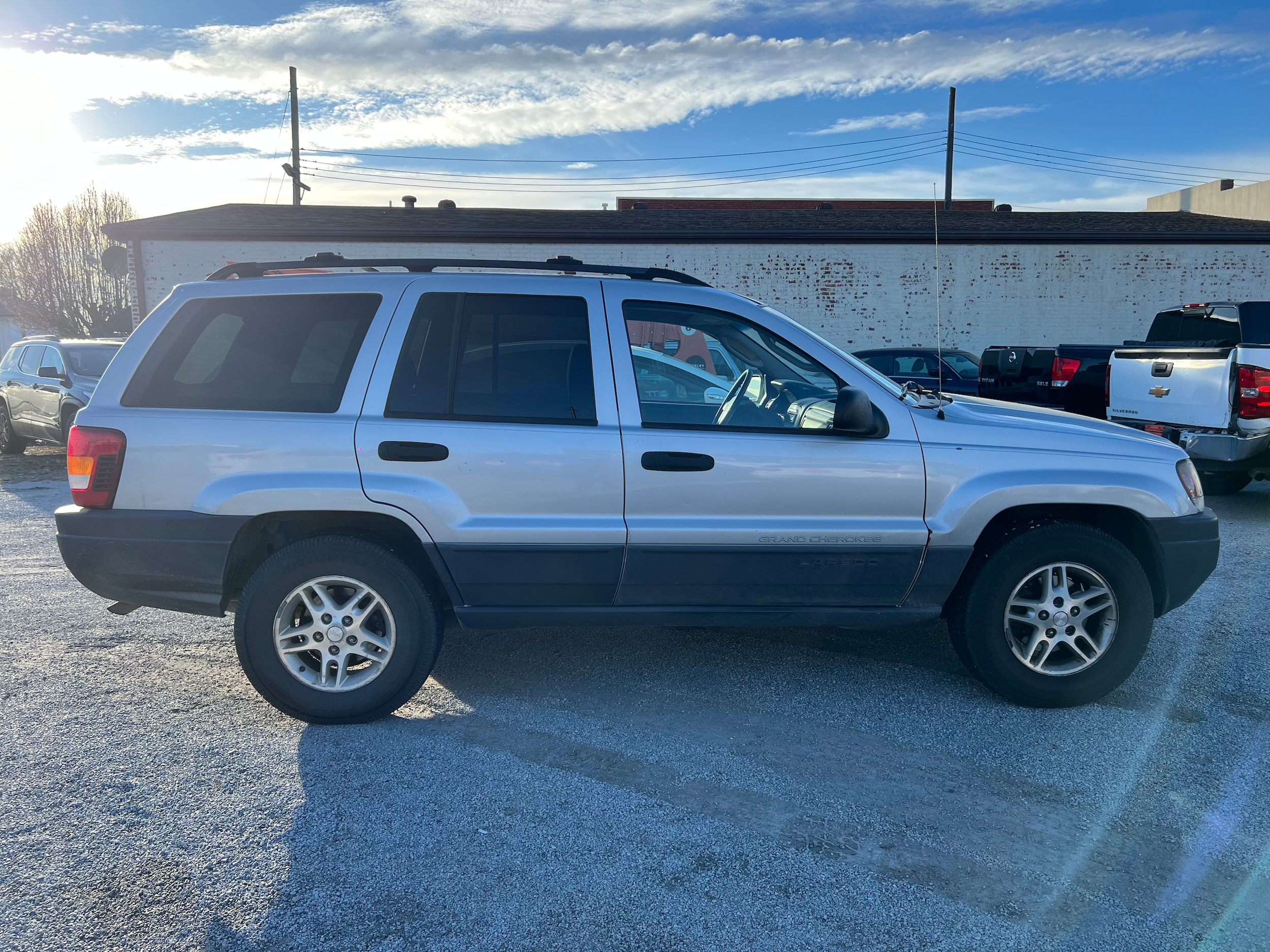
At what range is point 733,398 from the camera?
410 cm

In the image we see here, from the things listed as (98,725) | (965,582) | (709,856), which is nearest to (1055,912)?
(709,856)

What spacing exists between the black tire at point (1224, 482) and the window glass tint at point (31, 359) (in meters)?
14.3

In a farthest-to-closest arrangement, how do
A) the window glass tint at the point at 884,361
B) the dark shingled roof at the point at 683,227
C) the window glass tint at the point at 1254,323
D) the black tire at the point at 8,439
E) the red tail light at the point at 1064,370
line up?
the dark shingled roof at the point at 683,227 < the window glass tint at the point at 884,361 < the black tire at the point at 8,439 < the red tail light at the point at 1064,370 < the window glass tint at the point at 1254,323

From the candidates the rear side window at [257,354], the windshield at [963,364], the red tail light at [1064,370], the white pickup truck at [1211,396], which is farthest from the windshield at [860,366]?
the windshield at [963,364]

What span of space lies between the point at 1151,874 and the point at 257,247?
21.1 meters

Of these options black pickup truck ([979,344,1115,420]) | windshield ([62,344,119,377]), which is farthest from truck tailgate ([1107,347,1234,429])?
windshield ([62,344,119,377])

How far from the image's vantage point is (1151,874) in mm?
2814

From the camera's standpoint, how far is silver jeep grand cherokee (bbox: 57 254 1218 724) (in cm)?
382

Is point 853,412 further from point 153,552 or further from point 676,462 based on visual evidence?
point 153,552

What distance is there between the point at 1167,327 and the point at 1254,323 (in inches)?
61.8

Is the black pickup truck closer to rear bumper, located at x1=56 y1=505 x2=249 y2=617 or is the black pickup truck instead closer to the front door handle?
the front door handle

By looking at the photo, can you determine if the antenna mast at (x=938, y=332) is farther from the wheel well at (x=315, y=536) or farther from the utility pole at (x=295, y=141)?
the utility pole at (x=295, y=141)

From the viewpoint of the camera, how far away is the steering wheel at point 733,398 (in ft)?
13.1

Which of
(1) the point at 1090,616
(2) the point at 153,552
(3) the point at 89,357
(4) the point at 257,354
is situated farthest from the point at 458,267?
(3) the point at 89,357
